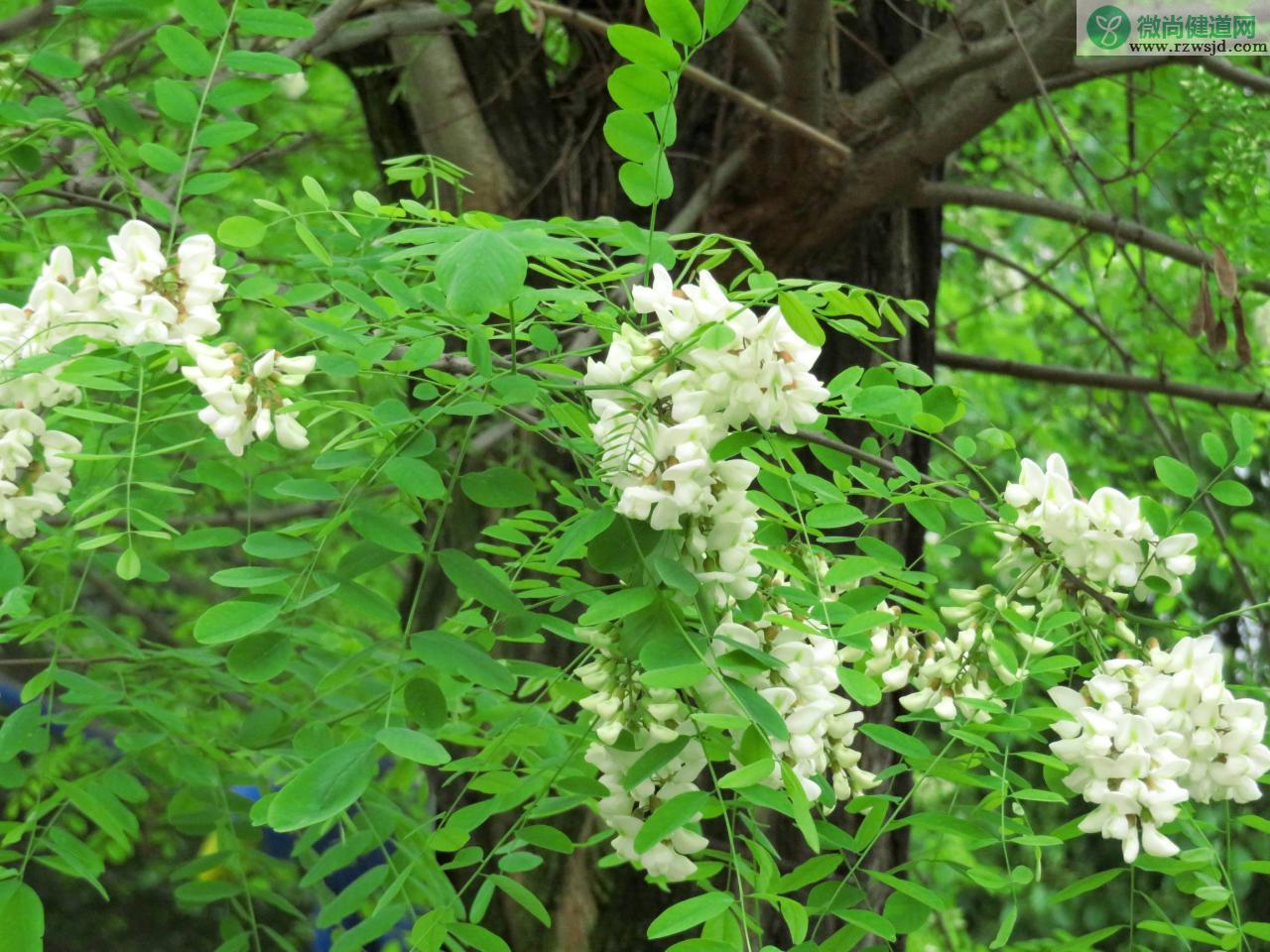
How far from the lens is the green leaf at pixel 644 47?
3.20 feet

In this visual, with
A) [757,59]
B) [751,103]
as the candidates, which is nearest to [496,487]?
[751,103]

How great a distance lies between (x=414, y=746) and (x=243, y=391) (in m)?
0.29

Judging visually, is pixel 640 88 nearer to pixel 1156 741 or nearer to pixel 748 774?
pixel 748 774

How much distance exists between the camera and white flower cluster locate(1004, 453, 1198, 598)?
1.18m

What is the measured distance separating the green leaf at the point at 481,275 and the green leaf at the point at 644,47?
0.61 ft

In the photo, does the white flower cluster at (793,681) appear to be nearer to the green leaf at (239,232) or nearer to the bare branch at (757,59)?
the green leaf at (239,232)

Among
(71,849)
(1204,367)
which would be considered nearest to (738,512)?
(71,849)

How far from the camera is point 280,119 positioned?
3.25 m

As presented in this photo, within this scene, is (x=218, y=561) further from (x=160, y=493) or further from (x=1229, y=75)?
(x=1229, y=75)

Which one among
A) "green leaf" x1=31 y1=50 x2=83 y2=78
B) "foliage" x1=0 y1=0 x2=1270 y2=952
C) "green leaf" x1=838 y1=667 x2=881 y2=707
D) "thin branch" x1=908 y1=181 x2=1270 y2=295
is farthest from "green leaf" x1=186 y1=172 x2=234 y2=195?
"thin branch" x1=908 y1=181 x2=1270 y2=295

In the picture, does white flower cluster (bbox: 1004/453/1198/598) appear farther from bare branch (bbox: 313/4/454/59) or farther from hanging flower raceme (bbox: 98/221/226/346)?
bare branch (bbox: 313/4/454/59)

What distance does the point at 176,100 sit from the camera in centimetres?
138

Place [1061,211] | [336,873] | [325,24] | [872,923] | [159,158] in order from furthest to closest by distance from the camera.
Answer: [1061,211], [336,873], [325,24], [159,158], [872,923]

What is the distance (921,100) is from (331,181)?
56.7 inches
